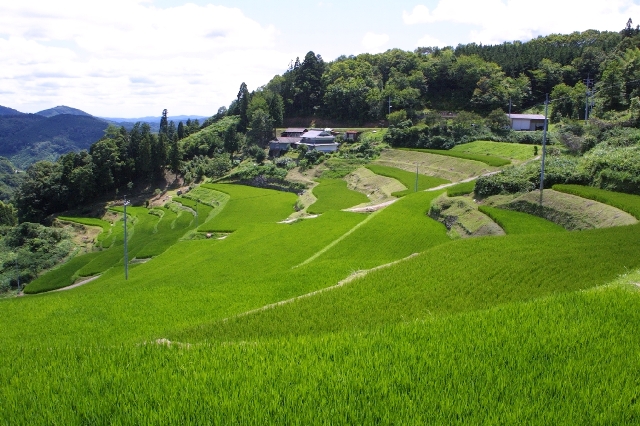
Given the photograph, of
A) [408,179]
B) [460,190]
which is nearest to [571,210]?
[460,190]

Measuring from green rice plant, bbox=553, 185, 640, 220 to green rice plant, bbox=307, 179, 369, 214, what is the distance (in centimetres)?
2186

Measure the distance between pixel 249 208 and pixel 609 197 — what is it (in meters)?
34.9

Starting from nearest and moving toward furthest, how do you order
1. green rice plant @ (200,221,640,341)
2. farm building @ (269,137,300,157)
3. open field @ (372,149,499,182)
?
green rice plant @ (200,221,640,341)
open field @ (372,149,499,182)
farm building @ (269,137,300,157)

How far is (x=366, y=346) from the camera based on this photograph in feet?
28.3

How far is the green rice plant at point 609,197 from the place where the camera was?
21.6 meters

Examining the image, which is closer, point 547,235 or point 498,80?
point 547,235

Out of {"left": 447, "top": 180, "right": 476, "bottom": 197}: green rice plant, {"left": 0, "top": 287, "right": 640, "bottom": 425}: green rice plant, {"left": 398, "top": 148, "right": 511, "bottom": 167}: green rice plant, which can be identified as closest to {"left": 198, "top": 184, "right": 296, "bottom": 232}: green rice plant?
{"left": 447, "top": 180, "right": 476, "bottom": 197}: green rice plant

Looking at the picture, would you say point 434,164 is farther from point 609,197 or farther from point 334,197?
point 609,197

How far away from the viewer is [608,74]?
5894cm

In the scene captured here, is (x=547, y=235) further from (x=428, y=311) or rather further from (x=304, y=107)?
(x=304, y=107)

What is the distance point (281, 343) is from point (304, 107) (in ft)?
310

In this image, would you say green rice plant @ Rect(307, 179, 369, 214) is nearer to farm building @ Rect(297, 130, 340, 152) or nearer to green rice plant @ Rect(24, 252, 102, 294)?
farm building @ Rect(297, 130, 340, 152)

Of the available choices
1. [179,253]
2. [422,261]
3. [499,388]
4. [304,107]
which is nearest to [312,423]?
[499,388]

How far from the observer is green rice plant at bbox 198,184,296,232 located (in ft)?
141
